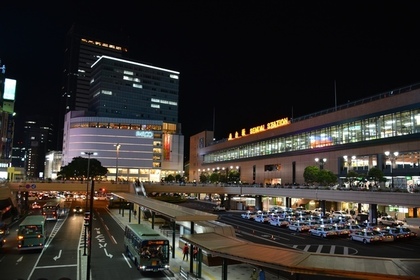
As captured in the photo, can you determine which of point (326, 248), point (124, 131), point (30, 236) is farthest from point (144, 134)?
point (326, 248)

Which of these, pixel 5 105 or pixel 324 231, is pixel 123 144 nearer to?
pixel 5 105

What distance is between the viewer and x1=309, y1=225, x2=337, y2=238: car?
48875 millimetres

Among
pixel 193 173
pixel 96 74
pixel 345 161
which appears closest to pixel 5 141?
pixel 96 74

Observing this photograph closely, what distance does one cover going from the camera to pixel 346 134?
8081 cm

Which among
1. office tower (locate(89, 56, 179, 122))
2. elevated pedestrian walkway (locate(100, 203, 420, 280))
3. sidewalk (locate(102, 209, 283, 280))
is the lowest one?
sidewalk (locate(102, 209, 283, 280))

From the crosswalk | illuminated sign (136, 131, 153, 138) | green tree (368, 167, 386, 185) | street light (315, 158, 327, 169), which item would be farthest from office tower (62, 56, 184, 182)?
the crosswalk

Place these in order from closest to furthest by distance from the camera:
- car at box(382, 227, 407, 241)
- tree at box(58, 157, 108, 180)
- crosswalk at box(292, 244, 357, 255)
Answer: crosswalk at box(292, 244, 357, 255)
car at box(382, 227, 407, 241)
tree at box(58, 157, 108, 180)

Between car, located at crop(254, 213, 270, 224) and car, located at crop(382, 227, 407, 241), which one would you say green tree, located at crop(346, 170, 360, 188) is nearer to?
car, located at crop(254, 213, 270, 224)

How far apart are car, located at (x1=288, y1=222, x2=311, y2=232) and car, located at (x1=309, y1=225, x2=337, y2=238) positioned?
2.15 metres

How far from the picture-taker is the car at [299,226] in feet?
178

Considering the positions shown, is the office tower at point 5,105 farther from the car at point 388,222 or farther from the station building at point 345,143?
the car at point 388,222

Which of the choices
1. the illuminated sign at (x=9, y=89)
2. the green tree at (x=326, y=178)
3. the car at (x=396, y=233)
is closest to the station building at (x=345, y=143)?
the green tree at (x=326, y=178)

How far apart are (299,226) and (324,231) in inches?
224

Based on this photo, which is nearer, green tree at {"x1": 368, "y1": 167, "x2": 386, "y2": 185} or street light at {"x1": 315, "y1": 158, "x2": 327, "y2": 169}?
green tree at {"x1": 368, "y1": 167, "x2": 386, "y2": 185}
